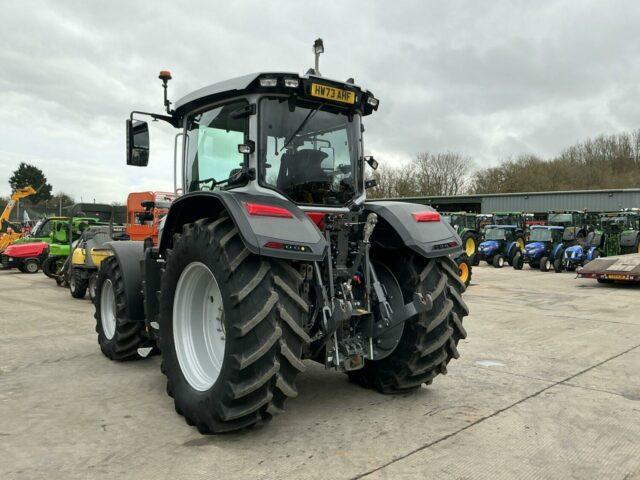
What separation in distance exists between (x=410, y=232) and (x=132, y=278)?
298 cm

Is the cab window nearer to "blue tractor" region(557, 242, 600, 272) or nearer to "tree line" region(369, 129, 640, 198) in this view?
"blue tractor" region(557, 242, 600, 272)

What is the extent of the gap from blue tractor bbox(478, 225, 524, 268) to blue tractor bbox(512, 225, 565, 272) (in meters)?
0.33

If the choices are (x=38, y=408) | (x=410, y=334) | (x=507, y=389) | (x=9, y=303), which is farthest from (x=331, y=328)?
(x=9, y=303)

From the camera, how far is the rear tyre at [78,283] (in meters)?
11.3

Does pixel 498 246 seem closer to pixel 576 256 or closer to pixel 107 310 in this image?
pixel 576 256

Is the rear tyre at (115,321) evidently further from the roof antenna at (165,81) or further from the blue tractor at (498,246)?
the blue tractor at (498,246)

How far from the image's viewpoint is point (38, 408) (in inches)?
157

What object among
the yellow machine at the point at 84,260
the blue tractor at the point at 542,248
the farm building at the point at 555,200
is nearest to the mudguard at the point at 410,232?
the yellow machine at the point at 84,260

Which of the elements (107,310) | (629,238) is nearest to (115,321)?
(107,310)

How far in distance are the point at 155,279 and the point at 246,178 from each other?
1.57 metres

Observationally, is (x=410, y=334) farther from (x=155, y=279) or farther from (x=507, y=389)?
(x=155, y=279)

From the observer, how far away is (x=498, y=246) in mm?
21344

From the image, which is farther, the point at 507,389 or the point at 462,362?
the point at 462,362

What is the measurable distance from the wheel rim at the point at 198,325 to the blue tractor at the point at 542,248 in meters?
17.5
